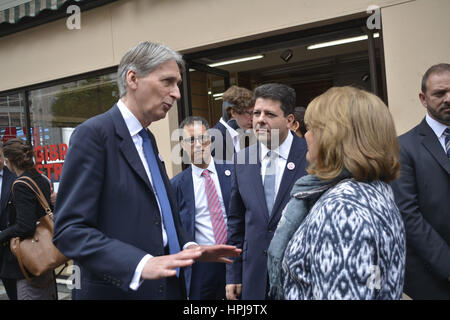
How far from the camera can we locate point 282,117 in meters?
2.83

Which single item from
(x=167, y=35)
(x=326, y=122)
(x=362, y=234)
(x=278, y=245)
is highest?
(x=167, y=35)

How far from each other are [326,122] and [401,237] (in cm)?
51

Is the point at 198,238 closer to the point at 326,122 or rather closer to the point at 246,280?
the point at 246,280

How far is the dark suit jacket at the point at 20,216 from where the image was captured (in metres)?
3.40

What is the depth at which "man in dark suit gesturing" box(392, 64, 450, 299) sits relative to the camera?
233 centimetres

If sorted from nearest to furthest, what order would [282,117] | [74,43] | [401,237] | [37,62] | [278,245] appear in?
1. [401,237]
2. [278,245]
3. [282,117]
4. [74,43]
5. [37,62]

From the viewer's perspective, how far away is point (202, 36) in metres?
4.80

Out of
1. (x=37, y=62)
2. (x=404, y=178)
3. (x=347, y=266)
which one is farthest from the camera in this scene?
(x=37, y=62)

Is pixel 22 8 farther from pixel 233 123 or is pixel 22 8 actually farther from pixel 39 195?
pixel 233 123

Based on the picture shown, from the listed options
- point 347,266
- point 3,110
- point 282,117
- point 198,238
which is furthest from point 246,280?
point 3,110

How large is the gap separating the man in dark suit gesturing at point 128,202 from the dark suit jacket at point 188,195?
1.02m

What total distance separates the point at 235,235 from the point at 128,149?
1281 millimetres

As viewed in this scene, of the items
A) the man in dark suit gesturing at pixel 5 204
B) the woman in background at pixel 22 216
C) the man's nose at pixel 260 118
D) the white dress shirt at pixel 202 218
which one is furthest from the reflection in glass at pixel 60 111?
the man's nose at pixel 260 118

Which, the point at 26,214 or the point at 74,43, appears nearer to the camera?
the point at 26,214
